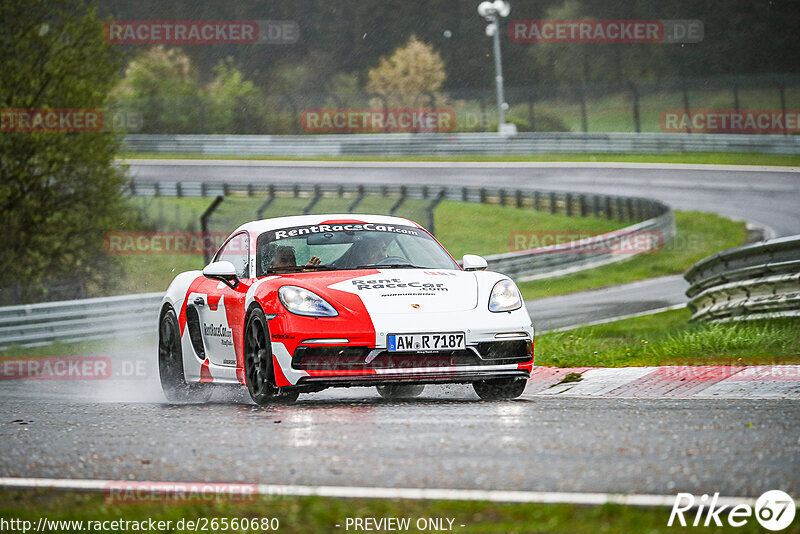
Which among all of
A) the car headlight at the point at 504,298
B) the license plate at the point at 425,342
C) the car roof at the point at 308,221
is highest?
the car roof at the point at 308,221

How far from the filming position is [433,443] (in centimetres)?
570

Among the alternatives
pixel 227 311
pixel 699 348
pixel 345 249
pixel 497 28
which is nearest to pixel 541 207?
pixel 497 28

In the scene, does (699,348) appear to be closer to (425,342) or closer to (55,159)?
(425,342)

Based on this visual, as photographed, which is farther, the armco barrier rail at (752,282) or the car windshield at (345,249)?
the armco barrier rail at (752,282)

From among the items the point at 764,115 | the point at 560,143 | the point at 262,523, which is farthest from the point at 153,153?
the point at 262,523

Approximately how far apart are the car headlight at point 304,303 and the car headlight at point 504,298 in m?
1.13

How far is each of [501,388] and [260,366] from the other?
1.72 m

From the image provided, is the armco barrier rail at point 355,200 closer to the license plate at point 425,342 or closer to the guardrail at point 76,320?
the guardrail at point 76,320

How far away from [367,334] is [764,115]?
1797 inches

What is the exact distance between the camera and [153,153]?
55.0 metres

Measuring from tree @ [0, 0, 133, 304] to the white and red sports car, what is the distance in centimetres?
1429

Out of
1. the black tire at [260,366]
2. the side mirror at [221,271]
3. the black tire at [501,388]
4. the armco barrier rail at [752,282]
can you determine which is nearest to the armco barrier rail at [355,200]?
the armco barrier rail at [752,282]

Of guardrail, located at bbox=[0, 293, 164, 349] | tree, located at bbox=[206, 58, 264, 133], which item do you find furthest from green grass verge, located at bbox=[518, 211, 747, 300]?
tree, located at bbox=[206, 58, 264, 133]

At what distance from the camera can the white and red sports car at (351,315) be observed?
770 cm
